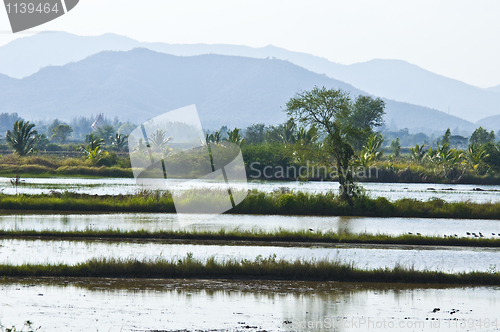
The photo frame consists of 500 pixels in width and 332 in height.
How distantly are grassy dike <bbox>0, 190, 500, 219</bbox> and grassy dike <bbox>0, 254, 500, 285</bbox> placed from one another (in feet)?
42.5

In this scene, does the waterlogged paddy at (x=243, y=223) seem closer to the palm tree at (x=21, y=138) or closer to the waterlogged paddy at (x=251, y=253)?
the waterlogged paddy at (x=251, y=253)

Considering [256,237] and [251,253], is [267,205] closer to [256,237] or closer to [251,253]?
[256,237]

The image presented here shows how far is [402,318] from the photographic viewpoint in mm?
10203

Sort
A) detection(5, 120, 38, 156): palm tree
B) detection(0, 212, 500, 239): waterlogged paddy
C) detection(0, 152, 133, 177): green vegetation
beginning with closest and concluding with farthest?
detection(0, 212, 500, 239): waterlogged paddy, detection(0, 152, 133, 177): green vegetation, detection(5, 120, 38, 156): palm tree

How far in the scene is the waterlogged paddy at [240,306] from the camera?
9445 millimetres

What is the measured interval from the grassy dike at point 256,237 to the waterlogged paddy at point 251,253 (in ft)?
1.86

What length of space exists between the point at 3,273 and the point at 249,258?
6.91 meters

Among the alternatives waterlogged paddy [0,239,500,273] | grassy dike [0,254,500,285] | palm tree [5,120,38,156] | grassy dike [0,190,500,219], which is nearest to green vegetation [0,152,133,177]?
palm tree [5,120,38,156]

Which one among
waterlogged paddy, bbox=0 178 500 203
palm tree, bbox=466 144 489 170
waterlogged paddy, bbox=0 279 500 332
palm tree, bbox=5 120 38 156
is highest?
palm tree, bbox=5 120 38 156

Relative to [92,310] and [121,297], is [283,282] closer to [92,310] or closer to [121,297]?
[121,297]

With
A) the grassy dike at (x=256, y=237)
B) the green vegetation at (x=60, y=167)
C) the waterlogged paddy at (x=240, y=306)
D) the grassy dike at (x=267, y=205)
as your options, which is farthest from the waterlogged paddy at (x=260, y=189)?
the waterlogged paddy at (x=240, y=306)

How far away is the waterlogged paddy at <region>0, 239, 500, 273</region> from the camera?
583 inches

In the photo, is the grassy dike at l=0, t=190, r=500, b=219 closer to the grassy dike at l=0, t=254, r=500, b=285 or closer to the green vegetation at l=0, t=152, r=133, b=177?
the grassy dike at l=0, t=254, r=500, b=285

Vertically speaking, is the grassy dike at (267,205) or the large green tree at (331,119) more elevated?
the large green tree at (331,119)
